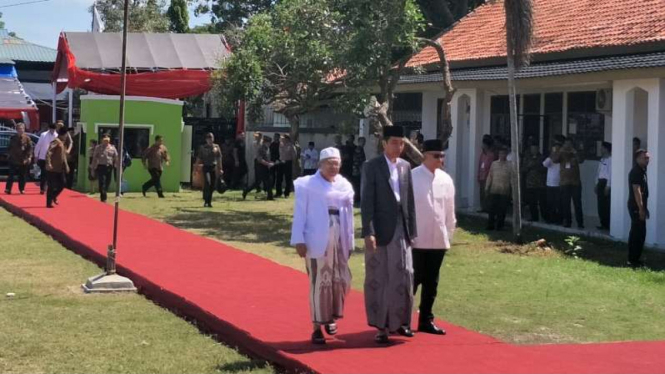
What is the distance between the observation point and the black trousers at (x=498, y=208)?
1828 centimetres

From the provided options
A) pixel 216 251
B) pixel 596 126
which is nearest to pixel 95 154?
pixel 216 251

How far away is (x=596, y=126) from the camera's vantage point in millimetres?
19844

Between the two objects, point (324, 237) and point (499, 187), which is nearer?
point (324, 237)

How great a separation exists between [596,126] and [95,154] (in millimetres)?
11826

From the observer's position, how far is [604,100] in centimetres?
1912

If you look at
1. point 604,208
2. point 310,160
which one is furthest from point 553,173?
point 310,160

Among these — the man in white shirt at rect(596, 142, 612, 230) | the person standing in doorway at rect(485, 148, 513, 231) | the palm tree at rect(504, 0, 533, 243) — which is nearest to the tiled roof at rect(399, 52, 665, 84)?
the palm tree at rect(504, 0, 533, 243)

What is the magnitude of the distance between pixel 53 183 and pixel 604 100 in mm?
11435

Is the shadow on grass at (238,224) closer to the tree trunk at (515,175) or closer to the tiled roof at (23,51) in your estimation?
the tree trunk at (515,175)

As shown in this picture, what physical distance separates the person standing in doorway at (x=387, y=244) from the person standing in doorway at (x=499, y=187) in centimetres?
1012

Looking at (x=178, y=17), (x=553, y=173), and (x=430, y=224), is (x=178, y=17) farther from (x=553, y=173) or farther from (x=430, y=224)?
(x=430, y=224)

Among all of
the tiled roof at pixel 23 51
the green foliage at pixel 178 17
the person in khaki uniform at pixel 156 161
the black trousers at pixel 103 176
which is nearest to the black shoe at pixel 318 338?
the black trousers at pixel 103 176

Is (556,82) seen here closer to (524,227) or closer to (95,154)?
(524,227)

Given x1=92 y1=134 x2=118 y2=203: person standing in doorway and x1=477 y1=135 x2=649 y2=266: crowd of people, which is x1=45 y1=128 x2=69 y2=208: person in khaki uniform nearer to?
x1=92 y1=134 x2=118 y2=203: person standing in doorway
